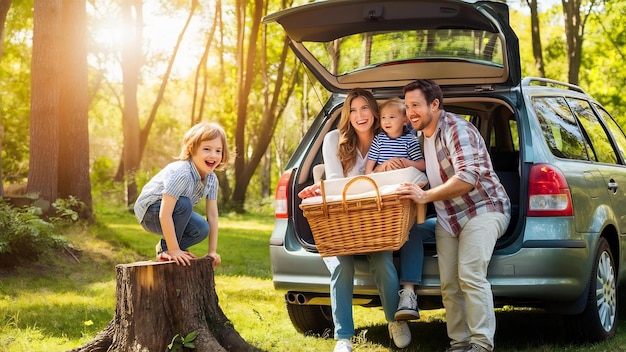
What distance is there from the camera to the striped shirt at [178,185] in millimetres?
5219

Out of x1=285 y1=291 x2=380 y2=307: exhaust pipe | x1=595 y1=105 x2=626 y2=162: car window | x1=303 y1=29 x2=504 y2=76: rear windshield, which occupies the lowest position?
x1=285 y1=291 x2=380 y2=307: exhaust pipe

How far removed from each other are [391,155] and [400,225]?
679mm

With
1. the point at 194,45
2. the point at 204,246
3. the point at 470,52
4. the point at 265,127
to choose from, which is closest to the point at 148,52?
the point at 194,45

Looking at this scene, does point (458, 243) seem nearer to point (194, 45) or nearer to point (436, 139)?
point (436, 139)

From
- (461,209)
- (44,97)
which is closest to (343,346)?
(461,209)

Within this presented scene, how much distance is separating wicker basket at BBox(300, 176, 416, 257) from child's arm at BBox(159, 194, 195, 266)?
2.41 ft

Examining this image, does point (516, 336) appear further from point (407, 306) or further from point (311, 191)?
point (311, 191)

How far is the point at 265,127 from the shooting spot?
80.1ft

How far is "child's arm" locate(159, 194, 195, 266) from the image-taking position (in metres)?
5.16

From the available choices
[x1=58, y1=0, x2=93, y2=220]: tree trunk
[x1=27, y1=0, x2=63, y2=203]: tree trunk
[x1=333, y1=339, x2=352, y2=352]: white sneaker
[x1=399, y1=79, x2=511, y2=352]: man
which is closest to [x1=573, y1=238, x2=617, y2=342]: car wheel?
[x1=399, y1=79, x2=511, y2=352]: man

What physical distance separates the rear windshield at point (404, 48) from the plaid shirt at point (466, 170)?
59 centimetres

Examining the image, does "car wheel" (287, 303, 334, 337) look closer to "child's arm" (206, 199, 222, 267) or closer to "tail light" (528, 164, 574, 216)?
"child's arm" (206, 199, 222, 267)

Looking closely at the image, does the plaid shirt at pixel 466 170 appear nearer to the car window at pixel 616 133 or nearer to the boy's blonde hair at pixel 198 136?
the boy's blonde hair at pixel 198 136

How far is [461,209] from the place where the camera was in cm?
527
